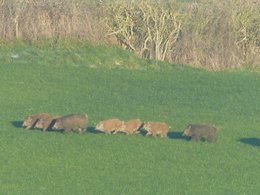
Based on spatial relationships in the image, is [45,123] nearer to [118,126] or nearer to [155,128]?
[118,126]

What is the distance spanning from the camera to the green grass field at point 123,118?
14820 millimetres

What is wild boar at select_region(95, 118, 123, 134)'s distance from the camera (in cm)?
1845

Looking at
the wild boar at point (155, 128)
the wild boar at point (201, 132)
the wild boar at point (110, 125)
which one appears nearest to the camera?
the wild boar at point (201, 132)

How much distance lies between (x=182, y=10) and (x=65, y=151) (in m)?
18.3

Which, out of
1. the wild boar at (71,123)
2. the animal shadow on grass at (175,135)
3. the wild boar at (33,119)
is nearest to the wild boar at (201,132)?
the animal shadow on grass at (175,135)

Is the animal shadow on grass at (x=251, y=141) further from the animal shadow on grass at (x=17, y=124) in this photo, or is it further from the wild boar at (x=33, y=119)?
the animal shadow on grass at (x=17, y=124)

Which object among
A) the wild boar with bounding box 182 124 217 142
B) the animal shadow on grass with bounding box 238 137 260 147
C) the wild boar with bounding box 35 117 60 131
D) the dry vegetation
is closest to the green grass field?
the animal shadow on grass with bounding box 238 137 260 147

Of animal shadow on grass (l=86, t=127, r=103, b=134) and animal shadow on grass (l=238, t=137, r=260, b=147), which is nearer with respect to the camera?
animal shadow on grass (l=238, t=137, r=260, b=147)

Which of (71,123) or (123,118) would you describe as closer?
(71,123)

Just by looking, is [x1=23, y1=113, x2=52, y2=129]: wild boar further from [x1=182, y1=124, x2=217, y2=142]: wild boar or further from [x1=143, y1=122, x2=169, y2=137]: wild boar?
[x1=182, y1=124, x2=217, y2=142]: wild boar

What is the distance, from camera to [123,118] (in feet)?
67.5

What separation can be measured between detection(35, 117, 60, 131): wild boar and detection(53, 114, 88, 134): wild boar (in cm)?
19

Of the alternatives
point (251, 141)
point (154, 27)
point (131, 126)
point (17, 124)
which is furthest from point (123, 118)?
point (154, 27)

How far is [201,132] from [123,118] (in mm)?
2803
